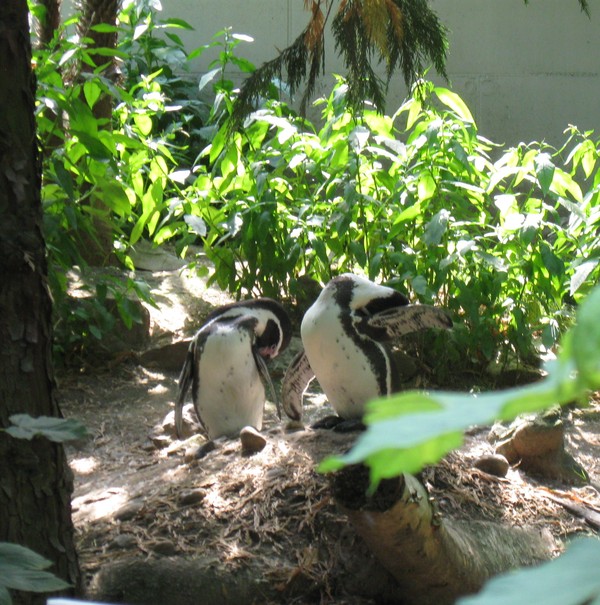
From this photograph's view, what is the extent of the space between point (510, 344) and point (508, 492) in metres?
1.81

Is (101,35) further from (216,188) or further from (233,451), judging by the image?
(233,451)

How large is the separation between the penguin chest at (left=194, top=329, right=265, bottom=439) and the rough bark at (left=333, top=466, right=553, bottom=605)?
3.82 ft

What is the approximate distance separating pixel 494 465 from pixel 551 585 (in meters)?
3.05

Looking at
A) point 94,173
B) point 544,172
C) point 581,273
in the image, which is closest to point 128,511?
point 94,173

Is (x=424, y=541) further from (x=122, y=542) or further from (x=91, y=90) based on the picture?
(x=91, y=90)

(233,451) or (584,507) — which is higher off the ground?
(233,451)

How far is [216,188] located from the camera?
4.89m

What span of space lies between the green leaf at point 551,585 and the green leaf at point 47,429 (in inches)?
46.8

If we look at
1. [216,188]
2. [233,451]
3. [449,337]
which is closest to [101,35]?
[216,188]

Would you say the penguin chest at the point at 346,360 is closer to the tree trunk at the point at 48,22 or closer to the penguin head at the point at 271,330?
the penguin head at the point at 271,330

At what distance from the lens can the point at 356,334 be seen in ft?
10.4

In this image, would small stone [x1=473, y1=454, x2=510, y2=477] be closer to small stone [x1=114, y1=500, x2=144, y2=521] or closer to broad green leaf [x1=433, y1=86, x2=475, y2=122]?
small stone [x1=114, y1=500, x2=144, y2=521]

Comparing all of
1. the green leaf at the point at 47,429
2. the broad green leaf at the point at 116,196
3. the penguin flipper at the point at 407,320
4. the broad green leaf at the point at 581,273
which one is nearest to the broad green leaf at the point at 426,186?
the broad green leaf at the point at 581,273

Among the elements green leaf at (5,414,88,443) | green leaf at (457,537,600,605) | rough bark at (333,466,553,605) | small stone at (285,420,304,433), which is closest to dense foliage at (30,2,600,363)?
small stone at (285,420,304,433)
